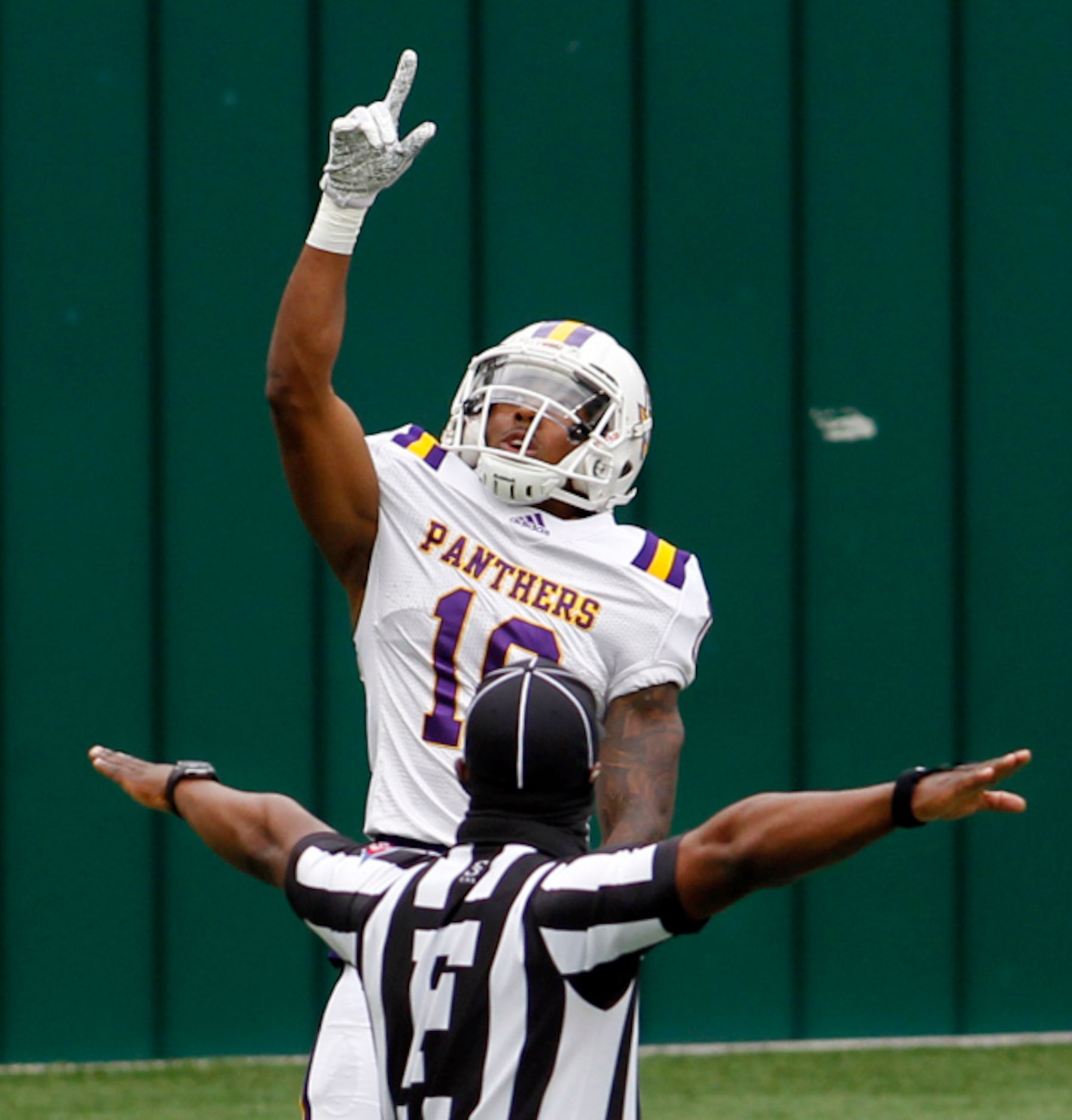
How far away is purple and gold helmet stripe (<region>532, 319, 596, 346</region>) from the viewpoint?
12.6ft

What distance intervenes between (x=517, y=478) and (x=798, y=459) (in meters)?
2.90

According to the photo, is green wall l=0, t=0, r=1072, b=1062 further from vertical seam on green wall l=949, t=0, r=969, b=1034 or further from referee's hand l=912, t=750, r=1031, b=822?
referee's hand l=912, t=750, r=1031, b=822

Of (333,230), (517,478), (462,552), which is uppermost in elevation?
(333,230)

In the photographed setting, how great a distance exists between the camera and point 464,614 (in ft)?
12.0

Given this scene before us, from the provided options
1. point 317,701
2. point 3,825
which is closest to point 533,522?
point 317,701

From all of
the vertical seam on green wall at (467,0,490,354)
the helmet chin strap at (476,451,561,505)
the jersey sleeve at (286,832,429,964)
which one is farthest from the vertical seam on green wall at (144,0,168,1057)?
the jersey sleeve at (286,832,429,964)

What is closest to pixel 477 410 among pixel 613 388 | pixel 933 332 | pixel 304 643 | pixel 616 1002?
pixel 613 388

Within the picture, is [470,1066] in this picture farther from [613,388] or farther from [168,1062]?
[168,1062]

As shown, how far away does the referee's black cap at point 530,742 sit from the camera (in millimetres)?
2750

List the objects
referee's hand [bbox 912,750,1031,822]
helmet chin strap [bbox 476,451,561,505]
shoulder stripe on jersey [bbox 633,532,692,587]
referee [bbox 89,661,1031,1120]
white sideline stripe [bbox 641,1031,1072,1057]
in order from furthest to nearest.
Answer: white sideline stripe [bbox 641,1031,1072,1057], shoulder stripe on jersey [bbox 633,532,692,587], helmet chin strap [bbox 476,451,561,505], referee [bbox 89,661,1031,1120], referee's hand [bbox 912,750,1031,822]

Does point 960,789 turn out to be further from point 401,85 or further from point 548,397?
point 401,85

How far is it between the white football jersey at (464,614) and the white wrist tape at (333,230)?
37cm

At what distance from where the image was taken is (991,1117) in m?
5.61

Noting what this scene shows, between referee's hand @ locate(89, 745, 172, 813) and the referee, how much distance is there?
22cm
